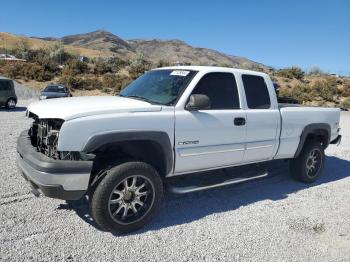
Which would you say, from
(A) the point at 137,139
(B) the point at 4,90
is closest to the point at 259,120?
(A) the point at 137,139

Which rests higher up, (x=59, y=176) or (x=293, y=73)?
(x=293, y=73)

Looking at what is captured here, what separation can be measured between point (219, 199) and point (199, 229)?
3.89 ft

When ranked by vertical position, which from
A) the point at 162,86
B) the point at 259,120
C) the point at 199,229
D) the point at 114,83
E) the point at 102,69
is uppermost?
the point at 102,69

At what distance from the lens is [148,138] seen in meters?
4.32

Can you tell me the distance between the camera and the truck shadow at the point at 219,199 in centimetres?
477

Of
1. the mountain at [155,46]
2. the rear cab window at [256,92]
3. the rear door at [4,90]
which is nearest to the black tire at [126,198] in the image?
the rear cab window at [256,92]

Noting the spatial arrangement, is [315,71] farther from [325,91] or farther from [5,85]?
[5,85]

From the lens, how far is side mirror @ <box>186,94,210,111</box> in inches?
181

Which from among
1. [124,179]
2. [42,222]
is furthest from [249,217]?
[42,222]

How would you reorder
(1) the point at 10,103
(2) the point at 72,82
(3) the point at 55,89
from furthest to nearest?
1. (2) the point at 72,82
2. (3) the point at 55,89
3. (1) the point at 10,103

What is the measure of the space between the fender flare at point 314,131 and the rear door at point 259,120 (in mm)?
794

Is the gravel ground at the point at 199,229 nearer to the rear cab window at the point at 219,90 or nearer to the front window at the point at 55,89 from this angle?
the rear cab window at the point at 219,90

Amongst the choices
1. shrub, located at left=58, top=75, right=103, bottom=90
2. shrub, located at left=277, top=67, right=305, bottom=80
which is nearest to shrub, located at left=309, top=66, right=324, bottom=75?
shrub, located at left=277, top=67, right=305, bottom=80

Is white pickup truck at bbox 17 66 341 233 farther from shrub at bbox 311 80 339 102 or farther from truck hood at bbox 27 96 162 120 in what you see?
shrub at bbox 311 80 339 102
